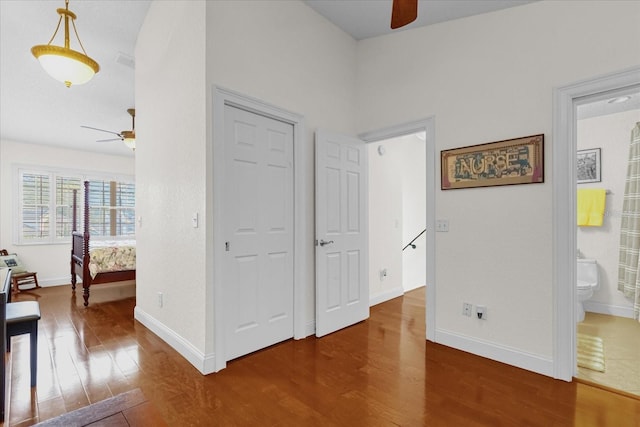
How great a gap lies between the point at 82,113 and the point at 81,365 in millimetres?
3881

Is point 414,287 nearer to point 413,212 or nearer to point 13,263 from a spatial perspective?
point 413,212

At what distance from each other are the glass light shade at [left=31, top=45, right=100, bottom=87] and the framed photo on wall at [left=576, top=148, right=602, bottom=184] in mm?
5220

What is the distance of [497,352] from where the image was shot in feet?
7.84

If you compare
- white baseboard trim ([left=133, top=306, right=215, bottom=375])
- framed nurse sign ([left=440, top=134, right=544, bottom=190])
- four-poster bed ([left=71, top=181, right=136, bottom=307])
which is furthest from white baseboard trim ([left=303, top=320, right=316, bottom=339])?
four-poster bed ([left=71, top=181, right=136, bottom=307])

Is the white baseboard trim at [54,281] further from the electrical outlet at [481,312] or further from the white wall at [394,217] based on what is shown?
the electrical outlet at [481,312]

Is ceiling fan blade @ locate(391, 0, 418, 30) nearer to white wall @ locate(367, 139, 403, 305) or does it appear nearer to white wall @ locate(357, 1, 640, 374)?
white wall @ locate(357, 1, 640, 374)

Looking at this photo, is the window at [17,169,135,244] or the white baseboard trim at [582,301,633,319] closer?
the white baseboard trim at [582,301,633,319]

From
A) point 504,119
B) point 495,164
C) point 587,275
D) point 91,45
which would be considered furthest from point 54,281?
point 587,275

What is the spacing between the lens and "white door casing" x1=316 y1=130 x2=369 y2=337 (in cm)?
292

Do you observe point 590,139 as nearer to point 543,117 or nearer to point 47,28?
point 543,117

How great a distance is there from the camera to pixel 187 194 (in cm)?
245

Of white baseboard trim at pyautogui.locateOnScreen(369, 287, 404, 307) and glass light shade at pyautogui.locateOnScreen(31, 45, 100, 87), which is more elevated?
glass light shade at pyautogui.locateOnScreen(31, 45, 100, 87)

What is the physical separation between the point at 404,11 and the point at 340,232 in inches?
81.0

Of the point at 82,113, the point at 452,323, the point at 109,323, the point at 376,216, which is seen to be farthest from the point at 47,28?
the point at 452,323
